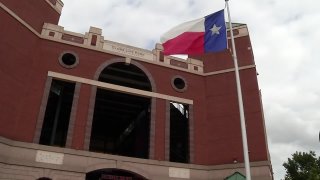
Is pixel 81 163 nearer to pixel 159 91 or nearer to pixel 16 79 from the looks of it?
pixel 16 79

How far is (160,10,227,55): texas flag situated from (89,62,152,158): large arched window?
45.2ft

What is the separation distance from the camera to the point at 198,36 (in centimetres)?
1992

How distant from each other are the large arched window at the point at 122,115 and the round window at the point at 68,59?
370 centimetres

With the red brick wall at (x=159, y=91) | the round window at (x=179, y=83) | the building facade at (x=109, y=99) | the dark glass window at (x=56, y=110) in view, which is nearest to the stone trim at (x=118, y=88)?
the building facade at (x=109, y=99)

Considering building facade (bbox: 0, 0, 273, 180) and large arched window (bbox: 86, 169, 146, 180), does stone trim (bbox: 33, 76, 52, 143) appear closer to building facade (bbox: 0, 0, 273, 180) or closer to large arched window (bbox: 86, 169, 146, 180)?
building facade (bbox: 0, 0, 273, 180)

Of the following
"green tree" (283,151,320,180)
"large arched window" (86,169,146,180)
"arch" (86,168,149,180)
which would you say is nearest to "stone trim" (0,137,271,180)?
"arch" (86,168,149,180)

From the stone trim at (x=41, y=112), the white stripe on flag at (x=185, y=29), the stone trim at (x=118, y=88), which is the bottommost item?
the stone trim at (x=41, y=112)

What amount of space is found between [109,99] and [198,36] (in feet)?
73.9

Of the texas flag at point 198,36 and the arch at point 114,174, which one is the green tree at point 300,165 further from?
the texas flag at point 198,36

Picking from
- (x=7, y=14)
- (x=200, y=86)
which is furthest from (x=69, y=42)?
(x=200, y=86)

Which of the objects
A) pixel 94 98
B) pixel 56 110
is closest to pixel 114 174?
pixel 94 98

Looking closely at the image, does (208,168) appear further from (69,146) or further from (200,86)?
(69,146)

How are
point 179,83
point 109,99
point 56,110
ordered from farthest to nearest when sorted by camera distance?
point 109,99, point 179,83, point 56,110

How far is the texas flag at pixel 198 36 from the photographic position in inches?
759
